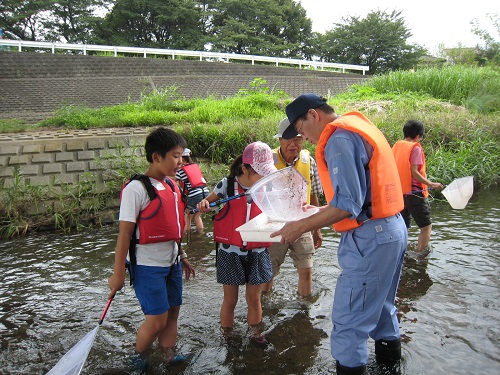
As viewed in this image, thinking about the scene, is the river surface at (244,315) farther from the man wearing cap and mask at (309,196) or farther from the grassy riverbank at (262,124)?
the grassy riverbank at (262,124)

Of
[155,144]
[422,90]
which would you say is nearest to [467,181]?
[155,144]

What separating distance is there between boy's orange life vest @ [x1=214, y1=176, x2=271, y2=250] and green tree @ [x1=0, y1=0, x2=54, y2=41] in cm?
3577

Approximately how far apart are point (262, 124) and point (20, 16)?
30237 millimetres

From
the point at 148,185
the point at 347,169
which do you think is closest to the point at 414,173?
the point at 347,169

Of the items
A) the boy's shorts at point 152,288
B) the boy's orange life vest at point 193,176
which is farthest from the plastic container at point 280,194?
the boy's orange life vest at point 193,176

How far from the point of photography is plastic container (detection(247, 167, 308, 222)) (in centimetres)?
308

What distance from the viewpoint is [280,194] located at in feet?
10.4

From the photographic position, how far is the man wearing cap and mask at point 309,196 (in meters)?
4.01

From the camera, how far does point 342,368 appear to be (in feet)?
8.63

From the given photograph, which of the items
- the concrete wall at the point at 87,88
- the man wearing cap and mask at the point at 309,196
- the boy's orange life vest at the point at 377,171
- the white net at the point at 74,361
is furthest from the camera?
the concrete wall at the point at 87,88

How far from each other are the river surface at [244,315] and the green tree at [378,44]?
31265 millimetres

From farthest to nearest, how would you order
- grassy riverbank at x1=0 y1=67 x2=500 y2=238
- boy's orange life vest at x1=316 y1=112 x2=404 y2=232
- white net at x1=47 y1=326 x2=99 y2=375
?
grassy riverbank at x1=0 y1=67 x2=500 y2=238 < white net at x1=47 y1=326 x2=99 y2=375 < boy's orange life vest at x1=316 y1=112 x2=404 y2=232

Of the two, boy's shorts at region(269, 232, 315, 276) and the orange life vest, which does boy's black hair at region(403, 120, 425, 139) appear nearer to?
the orange life vest

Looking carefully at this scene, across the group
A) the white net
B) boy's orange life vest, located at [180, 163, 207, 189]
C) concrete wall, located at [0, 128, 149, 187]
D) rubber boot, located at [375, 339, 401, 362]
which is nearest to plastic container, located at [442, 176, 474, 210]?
boy's orange life vest, located at [180, 163, 207, 189]
